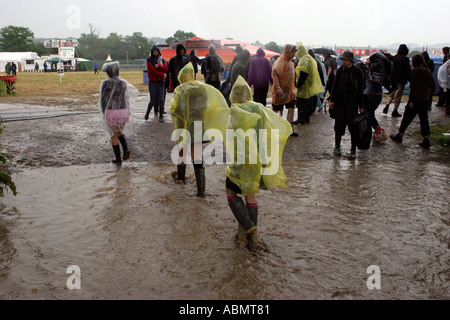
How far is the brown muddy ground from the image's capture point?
3.20 metres

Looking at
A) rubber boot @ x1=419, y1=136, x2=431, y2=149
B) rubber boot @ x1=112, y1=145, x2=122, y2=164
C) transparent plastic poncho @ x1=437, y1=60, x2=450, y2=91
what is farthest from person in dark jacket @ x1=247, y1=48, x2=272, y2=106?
transparent plastic poncho @ x1=437, y1=60, x2=450, y2=91

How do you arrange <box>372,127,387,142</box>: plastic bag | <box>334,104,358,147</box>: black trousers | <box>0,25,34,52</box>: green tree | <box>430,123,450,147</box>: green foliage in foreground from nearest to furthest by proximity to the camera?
1. <box>334,104,358,147</box>: black trousers
2. <box>430,123,450,147</box>: green foliage in foreground
3. <box>372,127,387,142</box>: plastic bag
4. <box>0,25,34,52</box>: green tree

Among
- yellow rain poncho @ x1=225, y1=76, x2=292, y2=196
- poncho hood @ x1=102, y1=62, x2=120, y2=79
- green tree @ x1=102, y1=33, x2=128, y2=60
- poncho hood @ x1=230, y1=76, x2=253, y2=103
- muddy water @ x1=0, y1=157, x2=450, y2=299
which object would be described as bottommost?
muddy water @ x1=0, y1=157, x2=450, y2=299

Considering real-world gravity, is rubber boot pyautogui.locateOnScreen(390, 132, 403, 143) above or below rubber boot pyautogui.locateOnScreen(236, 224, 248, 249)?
above

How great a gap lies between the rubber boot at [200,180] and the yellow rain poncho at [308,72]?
4.52 meters

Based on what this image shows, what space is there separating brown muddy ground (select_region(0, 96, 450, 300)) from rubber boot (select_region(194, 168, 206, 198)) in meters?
0.16

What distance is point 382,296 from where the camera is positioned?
3053 millimetres

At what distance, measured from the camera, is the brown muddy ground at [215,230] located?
10.5ft

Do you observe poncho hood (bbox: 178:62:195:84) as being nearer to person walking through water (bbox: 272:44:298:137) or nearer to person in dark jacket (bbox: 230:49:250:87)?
person walking through water (bbox: 272:44:298:137)

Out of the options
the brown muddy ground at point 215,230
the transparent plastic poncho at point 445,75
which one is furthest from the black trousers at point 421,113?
the transparent plastic poncho at point 445,75
